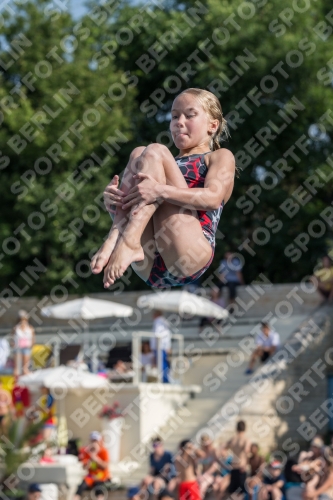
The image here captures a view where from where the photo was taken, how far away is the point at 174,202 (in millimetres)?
6031

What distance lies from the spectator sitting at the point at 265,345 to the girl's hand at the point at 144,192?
1154cm

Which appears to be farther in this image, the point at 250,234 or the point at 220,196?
the point at 250,234

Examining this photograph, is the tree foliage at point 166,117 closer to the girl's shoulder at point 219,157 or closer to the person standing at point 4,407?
the person standing at point 4,407

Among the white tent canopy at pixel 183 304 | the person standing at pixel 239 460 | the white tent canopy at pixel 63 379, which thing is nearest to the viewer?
the person standing at pixel 239 460

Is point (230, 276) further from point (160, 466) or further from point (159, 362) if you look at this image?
point (160, 466)

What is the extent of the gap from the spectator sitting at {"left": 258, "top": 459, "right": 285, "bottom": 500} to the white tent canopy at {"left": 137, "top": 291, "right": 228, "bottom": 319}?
583 centimetres

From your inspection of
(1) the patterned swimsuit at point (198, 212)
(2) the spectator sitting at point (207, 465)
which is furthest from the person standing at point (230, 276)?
(1) the patterned swimsuit at point (198, 212)

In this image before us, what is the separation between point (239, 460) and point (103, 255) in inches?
324

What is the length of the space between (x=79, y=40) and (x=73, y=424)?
960 cm

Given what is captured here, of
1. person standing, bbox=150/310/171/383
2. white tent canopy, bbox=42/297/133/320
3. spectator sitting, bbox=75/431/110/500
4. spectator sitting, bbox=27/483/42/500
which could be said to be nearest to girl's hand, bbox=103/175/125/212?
spectator sitting, bbox=27/483/42/500

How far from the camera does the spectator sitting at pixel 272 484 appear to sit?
40.6ft

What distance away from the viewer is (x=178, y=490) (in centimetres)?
1312

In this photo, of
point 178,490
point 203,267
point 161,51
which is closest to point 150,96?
point 161,51

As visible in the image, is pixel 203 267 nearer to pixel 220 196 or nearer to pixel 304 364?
pixel 220 196
